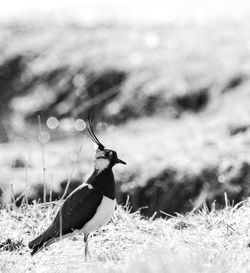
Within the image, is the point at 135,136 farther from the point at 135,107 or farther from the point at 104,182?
the point at 104,182

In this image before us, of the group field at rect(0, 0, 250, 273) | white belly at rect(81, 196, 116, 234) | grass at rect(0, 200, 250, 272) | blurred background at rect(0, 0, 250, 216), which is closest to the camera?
grass at rect(0, 200, 250, 272)

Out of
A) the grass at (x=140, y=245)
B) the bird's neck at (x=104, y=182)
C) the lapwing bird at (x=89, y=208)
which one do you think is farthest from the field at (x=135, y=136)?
the bird's neck at (x=104, y=182)

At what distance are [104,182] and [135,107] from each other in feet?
16.8

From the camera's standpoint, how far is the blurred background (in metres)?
7.05

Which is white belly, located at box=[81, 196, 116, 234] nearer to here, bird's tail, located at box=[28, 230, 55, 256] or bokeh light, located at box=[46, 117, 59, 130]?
bird's tail, located at box=[28, 230, 55, 256]

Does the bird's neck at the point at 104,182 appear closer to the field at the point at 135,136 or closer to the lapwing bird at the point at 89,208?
the lapwing bird at the point at 89,208

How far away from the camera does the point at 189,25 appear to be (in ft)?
40.6

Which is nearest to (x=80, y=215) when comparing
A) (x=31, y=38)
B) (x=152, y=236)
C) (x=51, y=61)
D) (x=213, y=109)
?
(x=152, y=236)

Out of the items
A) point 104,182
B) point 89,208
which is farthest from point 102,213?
point 104,182

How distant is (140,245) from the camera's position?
13.2 ft

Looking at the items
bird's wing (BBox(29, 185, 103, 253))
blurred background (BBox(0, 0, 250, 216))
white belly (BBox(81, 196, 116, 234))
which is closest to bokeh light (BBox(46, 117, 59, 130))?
blurred background (BBox(0, 0, 250, 216))

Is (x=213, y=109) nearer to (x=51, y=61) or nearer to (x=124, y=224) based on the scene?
(x=51, y=61)

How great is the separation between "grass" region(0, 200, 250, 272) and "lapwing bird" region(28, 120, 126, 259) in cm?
14

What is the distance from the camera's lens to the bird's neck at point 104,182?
3.87 m
